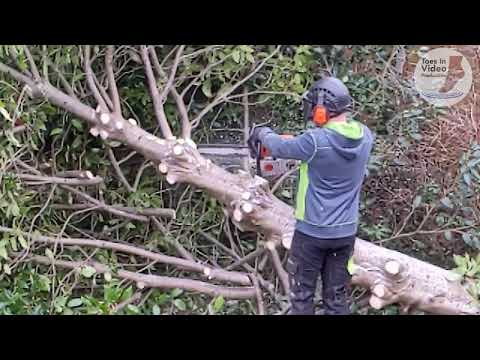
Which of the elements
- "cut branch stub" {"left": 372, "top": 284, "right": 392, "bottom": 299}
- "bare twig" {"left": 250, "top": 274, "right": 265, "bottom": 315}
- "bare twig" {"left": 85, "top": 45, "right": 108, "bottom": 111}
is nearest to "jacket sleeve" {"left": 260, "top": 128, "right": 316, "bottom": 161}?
"cut branch stub" {"left": 372, "top": 284, "right": 392, "bottom": 299}

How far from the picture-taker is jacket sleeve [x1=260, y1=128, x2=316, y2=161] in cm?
296

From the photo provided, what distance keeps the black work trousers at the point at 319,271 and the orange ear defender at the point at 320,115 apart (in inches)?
21.1

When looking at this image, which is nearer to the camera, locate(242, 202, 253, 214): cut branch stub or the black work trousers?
the black work trousers

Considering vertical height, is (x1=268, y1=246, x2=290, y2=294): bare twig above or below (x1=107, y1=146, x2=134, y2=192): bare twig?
below

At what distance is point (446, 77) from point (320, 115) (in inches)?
63.2

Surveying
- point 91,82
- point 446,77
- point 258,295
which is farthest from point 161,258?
point 446,77

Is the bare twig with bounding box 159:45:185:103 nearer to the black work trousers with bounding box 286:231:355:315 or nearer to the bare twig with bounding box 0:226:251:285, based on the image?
the bare twig with bounding box 0:226:251:285

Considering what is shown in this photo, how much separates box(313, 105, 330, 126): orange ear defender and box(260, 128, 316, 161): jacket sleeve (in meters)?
0.07

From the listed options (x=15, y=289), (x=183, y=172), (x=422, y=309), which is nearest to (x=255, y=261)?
(x=183, y=172)

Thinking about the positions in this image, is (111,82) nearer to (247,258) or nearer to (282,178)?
(282,178)

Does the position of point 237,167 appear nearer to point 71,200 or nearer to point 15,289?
point 71,200

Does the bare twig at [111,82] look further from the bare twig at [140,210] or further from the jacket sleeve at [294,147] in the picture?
the jacket sleeve at [294,147]

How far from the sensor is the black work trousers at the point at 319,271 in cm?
312

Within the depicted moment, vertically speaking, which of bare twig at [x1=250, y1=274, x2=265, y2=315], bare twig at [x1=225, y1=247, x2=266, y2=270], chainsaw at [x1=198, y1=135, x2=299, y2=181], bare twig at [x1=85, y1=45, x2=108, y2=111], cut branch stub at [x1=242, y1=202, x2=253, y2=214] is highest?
bare twig at [x1=85, y1=45, x2=108, y2=111]
